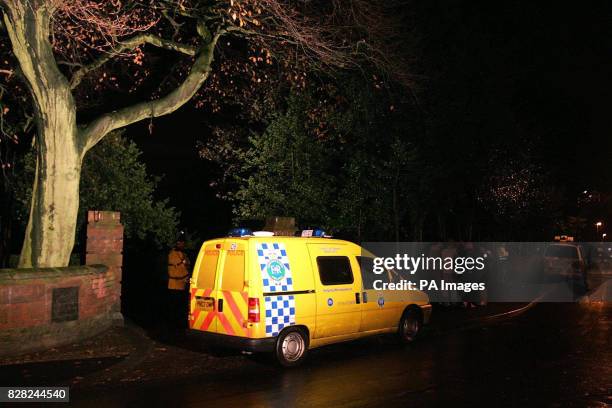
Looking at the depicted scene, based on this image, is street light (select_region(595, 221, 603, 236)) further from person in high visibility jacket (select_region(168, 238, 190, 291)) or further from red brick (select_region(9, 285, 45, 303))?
red brick (select_region(9, 285, 45, 303))

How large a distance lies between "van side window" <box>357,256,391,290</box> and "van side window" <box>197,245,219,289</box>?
2.46 m

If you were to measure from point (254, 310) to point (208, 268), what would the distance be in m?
1.19

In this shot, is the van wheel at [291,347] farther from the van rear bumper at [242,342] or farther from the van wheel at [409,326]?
the van wheel at [409,326]

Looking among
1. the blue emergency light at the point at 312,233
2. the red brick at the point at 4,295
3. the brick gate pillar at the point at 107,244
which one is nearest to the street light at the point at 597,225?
the brick gate pillar at the point at 107,244

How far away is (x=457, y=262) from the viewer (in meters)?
16.3

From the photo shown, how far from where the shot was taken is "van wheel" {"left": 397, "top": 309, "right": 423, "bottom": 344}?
11.0m

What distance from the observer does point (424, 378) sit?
8203 millimetres

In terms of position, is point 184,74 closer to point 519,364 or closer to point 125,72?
point 125,72

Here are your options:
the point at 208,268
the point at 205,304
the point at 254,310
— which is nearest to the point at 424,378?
the point at 254,310

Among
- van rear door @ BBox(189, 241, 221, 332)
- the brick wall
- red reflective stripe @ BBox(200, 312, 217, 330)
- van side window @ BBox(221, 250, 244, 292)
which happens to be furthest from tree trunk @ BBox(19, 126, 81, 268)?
van side window @ BBox(221, 250, 244, 292)

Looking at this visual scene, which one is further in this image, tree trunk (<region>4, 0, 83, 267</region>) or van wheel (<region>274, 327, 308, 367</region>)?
tree trunk (<region>4, 0, 83, 267</region>)

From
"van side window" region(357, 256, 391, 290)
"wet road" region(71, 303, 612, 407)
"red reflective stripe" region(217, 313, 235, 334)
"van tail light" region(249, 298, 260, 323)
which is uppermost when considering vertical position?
"van side window" region(357, 256, 391, 290)

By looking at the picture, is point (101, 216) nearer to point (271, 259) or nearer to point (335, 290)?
point (271, 259)

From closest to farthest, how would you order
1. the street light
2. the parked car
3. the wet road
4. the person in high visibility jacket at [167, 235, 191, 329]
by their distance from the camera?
1. the wet road
2. the person in high visibility jacket at [167, 235, 191, 329]
3. the parked car
4. the street light
